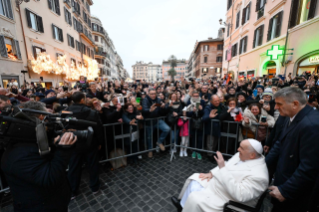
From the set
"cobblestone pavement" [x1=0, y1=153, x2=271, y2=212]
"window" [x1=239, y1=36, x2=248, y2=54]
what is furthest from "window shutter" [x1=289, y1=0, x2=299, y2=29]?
"cobblestone pavement" [x1=0, y1=153, x2=271, y2=212]

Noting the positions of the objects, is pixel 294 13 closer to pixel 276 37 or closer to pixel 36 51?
pixel 276 37

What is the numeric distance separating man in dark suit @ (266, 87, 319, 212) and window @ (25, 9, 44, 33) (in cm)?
1778

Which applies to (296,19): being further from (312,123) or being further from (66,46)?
(66,46)

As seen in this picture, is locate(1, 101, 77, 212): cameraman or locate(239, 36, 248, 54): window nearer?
locate(1, 101, 77, 212): cameraman

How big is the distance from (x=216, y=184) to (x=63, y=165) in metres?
2.00

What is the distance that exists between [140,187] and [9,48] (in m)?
14.6

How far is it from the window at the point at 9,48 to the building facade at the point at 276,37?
19478 millimetres

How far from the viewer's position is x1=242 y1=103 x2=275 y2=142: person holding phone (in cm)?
330

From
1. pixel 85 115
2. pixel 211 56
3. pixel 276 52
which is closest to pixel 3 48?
pixel 85 115

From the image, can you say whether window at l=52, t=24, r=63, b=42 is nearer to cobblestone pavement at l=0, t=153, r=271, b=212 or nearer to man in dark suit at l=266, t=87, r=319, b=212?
cobblestone pavement at l=0, t=153, r=271, b=212

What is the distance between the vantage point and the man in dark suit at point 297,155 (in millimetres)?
1537

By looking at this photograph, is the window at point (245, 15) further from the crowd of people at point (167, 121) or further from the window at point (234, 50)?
the crowd of people at point (167, 121)

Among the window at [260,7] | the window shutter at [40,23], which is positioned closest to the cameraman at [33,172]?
the window shutter at [40,23]

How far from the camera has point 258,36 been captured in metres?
13.3
